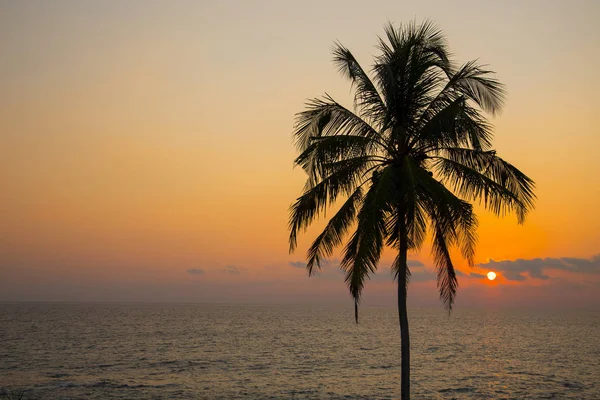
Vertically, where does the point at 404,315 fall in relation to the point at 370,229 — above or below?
below

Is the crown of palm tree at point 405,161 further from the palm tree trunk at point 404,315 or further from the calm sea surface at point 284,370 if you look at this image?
the calm sea surface at point 284,370

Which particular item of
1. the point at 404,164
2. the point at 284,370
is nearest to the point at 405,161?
the point at 404,164

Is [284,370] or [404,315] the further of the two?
[284,370]

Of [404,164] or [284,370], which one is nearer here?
[404,164]

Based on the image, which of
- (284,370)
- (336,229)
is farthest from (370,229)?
(284,370)

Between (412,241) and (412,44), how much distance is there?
6824 millimetres

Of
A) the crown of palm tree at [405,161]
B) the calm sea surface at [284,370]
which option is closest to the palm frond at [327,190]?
the crown of palm tree at [405,161]

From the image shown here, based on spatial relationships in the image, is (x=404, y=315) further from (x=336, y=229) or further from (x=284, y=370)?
(x=284, y=370)

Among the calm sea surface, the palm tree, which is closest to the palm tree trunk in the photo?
the palm tree

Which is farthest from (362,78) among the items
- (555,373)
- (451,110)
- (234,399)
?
(555,373)

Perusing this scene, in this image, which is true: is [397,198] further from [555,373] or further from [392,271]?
[555,373]

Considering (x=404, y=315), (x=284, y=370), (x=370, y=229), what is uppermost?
(x=370, y=229)

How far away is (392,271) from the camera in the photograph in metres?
19.6

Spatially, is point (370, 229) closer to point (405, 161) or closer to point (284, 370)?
point (405, 161)
